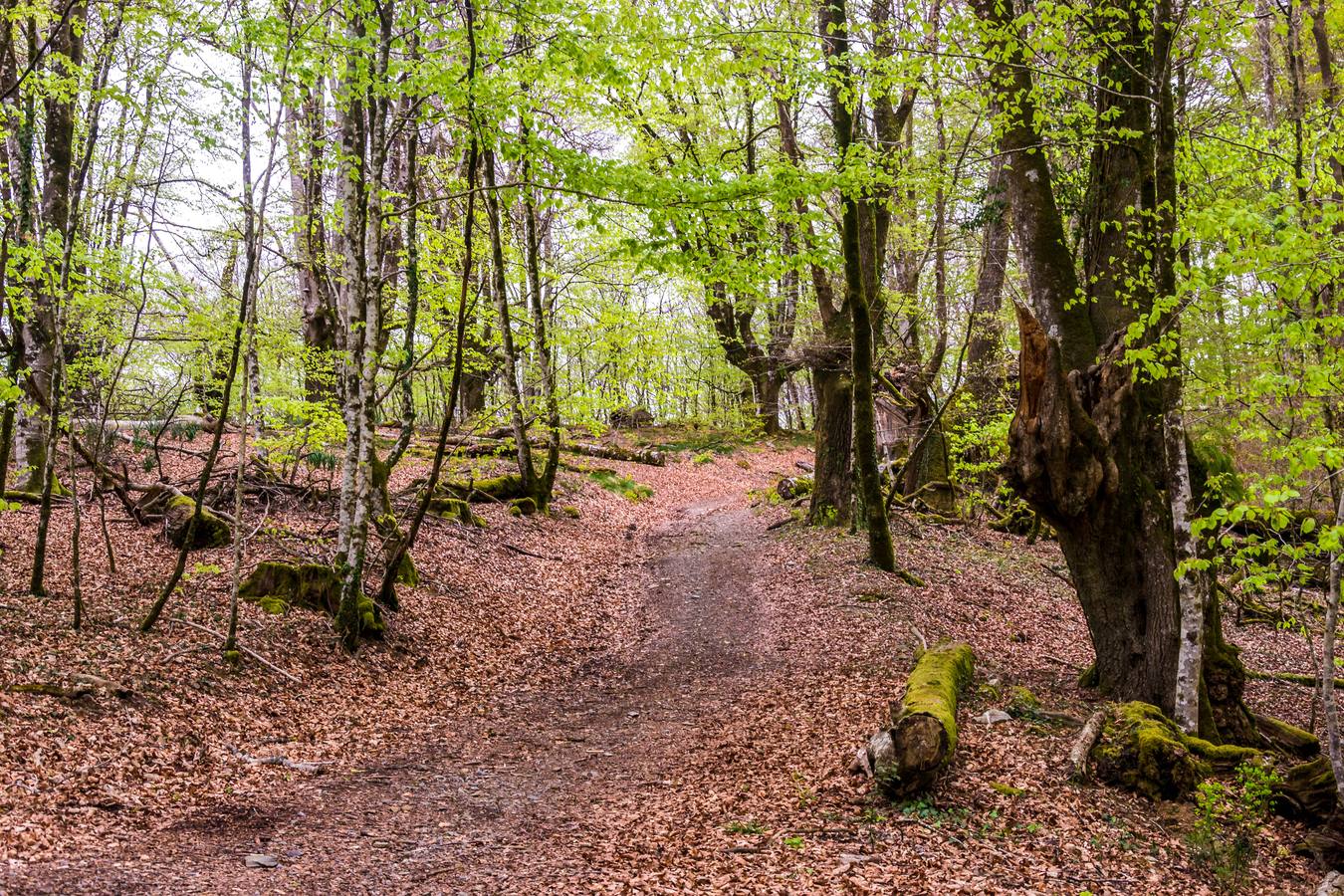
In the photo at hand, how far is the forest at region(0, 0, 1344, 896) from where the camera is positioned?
15.7 ft

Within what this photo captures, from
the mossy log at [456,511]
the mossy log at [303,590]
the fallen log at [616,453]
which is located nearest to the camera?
the mossy log at [303,590]

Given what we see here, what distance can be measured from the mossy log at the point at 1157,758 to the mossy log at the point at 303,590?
7.45 metres

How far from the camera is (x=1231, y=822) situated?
17.4ft

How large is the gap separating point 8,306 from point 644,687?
7.89 meters

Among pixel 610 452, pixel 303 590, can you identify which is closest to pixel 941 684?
Answer: pixel 303 590

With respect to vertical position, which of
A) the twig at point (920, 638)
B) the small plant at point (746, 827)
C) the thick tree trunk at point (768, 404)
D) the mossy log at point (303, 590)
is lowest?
the small plant at point (746, 827)

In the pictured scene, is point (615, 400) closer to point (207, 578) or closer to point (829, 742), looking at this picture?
point (207, 578)

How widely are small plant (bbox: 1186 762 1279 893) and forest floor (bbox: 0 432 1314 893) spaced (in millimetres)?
98

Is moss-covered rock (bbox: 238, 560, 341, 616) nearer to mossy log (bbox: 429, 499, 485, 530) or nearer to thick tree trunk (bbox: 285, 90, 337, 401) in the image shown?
thick tree trunk (bbox: 285, 90, 337, 401)

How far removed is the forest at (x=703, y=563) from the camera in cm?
479

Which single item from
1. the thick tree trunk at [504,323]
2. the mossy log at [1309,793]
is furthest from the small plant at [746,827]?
the thick tree trunk at [504,323]

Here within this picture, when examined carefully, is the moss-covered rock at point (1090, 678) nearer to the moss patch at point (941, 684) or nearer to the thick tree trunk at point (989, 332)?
the moss patch at point (941, 684)

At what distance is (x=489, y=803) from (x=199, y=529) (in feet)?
21.3

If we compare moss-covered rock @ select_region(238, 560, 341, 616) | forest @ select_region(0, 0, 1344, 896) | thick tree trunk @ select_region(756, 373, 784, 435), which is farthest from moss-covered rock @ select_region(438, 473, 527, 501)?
thick tree trunk @ select_region(756, 373, 784, 435)
